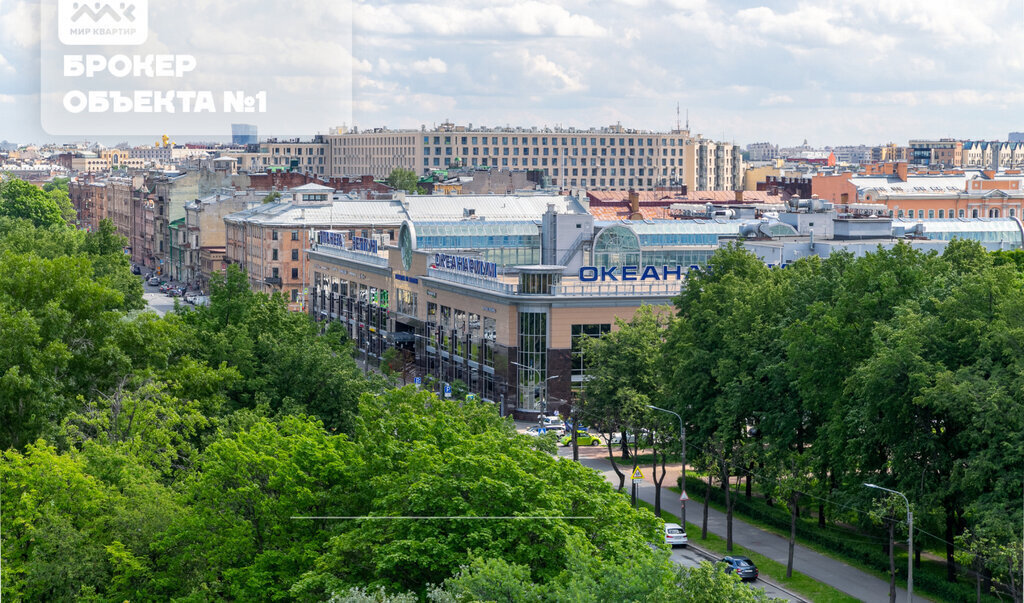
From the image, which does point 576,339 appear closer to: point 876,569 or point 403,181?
point 876,569

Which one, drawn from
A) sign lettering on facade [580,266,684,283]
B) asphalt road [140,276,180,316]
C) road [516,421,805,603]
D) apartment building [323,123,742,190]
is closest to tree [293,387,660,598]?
road [516,421,805,603]

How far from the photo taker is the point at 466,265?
71.4m

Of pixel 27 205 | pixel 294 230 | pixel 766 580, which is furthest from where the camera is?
pixel 27 205

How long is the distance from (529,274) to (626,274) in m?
5.05

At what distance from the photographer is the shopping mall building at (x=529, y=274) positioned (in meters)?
65.3

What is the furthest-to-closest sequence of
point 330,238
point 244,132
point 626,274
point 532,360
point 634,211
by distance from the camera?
point 634,211
point 330,238
point 626,274
point 532,360
point 244,132

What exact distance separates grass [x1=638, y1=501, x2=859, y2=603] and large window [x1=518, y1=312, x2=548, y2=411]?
20.1m

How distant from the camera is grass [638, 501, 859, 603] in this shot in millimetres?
37688

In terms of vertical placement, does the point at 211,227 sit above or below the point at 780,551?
above

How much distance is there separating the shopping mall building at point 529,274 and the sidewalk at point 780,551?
11164 mm

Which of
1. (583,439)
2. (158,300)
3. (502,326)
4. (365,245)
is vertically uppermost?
(365,245)

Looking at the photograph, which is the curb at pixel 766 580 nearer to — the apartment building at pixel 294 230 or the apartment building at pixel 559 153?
the apartment building at pixel 294 230

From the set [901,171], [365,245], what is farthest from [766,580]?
[901,171]

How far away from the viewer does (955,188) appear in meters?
134
